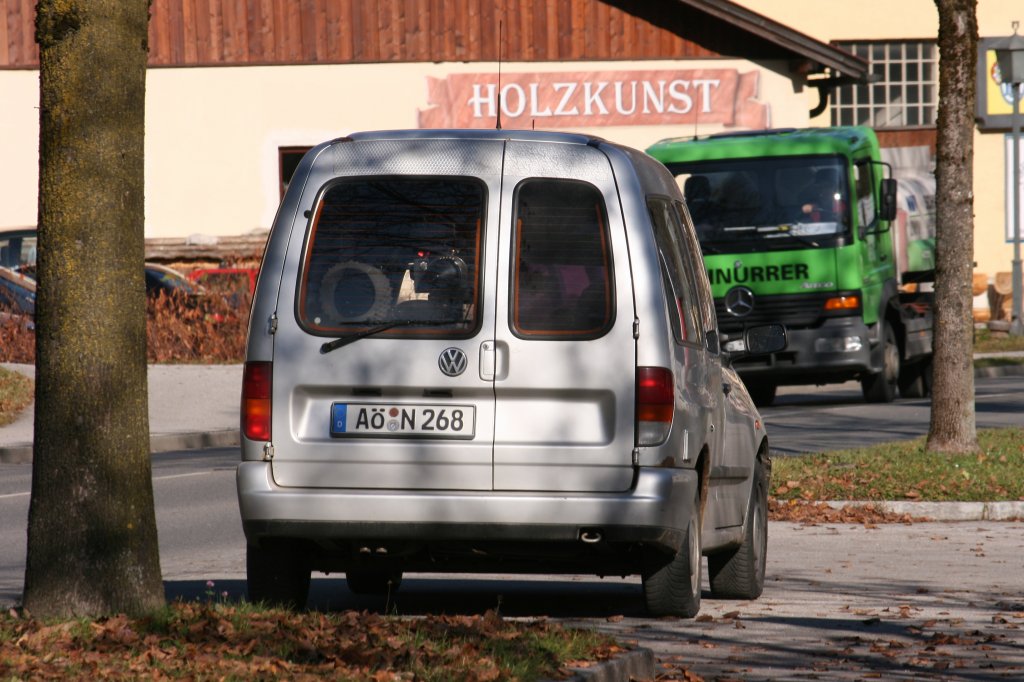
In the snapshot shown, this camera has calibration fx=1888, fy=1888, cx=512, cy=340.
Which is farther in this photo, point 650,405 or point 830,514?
point 830,514

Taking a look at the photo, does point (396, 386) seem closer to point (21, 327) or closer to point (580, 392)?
point (580, 392)

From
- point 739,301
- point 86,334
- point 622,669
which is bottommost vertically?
point 622,669

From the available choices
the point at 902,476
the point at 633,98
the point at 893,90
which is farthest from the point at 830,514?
the point at 893,90

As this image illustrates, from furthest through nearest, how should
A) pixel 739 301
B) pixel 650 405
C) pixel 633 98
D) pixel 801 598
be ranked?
pixel 633 98, pixel 739 301, pixel 801 598, pixel 650 405

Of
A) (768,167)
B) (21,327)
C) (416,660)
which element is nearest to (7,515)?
(416,660)

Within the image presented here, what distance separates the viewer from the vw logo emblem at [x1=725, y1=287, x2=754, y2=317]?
2036cm

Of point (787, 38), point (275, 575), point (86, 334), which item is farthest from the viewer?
point (787, 38)

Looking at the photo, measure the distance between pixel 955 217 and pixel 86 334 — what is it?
8.65 m

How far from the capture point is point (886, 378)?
70.6 ft

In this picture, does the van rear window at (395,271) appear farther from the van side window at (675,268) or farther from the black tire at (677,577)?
the black tire at (677,577)

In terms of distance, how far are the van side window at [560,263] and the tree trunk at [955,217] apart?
7.04 meters

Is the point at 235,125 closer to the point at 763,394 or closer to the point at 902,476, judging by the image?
the point at 763,394

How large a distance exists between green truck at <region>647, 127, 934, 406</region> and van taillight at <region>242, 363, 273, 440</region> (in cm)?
1323

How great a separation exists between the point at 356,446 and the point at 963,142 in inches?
310
